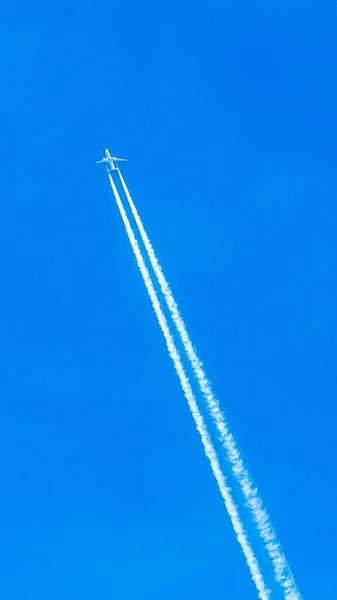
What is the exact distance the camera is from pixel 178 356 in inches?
2918

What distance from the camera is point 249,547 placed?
63.3 metres

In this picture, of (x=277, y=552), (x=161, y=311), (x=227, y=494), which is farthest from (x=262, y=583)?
(x=161, y=311)

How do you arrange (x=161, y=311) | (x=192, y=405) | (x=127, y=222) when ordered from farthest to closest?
1. (x=127, y=222)
2. (x=161, y=311)
3. (x=192, y=405)

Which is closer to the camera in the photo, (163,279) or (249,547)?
(249,547)

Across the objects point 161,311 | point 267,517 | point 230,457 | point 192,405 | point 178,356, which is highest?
point 161,311

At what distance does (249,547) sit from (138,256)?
29.5 meters

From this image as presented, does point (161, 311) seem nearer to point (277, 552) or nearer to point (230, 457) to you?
point (230, 457)

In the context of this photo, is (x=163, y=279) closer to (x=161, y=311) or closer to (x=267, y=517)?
(x=161, y=311)

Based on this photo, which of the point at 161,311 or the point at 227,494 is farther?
the point at 161,311

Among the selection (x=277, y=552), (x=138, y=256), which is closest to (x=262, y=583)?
(x=277, y=552)

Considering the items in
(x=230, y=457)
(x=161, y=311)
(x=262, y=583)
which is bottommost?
(x=262, y=583)

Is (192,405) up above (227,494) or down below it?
above

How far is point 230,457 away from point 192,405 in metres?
6.12

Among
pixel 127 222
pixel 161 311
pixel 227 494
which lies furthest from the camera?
pixel 127 222
